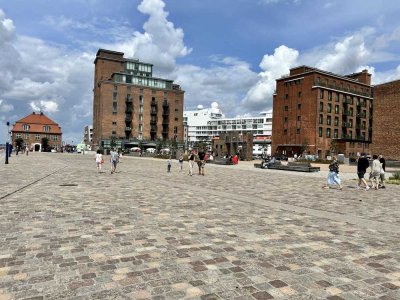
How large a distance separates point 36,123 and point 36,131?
3.07 metres

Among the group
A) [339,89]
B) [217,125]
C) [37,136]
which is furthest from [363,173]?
[217,125]

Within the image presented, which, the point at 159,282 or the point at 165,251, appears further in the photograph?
the point at 165,251

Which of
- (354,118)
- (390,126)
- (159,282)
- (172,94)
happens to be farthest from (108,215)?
(172,94)

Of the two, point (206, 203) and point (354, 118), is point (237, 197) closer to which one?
point (206, 203)

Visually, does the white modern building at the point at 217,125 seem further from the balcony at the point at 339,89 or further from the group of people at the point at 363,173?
the group of people at the point at 363,173

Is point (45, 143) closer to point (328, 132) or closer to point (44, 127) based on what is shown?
point (44, 127)

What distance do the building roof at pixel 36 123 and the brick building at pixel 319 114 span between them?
75.6m

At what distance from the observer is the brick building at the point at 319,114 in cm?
6981

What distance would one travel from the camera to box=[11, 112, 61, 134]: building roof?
108 m

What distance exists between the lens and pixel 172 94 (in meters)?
97.8

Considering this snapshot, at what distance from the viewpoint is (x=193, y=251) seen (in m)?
5.53

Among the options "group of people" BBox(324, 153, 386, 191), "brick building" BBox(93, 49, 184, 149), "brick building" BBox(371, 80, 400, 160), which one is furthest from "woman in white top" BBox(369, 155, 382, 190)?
"brick building" BBox(93, 49, 184, 149)

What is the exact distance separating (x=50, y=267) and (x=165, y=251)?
67.4 inches

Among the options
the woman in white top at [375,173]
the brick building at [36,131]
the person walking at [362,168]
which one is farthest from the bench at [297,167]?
the brick building at [36,131]
